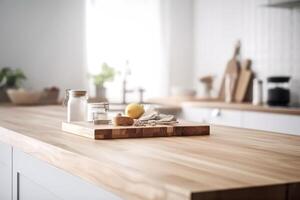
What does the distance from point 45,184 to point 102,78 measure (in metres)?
3.10

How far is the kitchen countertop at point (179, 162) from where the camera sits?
89 cm

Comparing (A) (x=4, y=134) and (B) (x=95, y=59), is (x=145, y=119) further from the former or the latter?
(B) (x=95, y=59)

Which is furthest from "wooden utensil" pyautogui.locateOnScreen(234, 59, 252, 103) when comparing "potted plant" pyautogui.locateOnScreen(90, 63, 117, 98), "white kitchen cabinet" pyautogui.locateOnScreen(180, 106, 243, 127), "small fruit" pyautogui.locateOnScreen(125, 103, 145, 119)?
"small fruit" pyautogui.locateOnScreen(125, 103, 145, 119)

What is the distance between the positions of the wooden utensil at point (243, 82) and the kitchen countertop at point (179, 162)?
2612mm

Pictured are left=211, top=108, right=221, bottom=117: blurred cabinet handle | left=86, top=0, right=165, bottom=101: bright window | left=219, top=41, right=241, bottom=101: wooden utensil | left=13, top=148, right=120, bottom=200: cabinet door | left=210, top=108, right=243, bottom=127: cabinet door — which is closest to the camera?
left=13, top=148, right=120, bottom=200: cabinet door

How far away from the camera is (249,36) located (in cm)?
445

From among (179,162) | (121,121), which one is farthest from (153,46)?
(179,162)

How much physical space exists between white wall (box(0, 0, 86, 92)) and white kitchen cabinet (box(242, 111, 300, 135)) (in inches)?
71.2

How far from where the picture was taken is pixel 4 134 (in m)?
1.93

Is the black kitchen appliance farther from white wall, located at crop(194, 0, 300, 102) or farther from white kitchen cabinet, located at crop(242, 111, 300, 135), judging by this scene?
white kitchen cabinet, located at crop(242, 111, 300, 135)

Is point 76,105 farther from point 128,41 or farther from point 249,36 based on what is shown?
point 128,41

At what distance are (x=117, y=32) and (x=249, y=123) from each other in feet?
6.03

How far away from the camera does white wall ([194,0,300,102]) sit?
13.2ft

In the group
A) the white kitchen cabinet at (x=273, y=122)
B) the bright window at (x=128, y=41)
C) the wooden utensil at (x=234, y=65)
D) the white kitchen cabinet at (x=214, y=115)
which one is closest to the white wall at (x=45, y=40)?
the bright window at (x=128, y=41)
